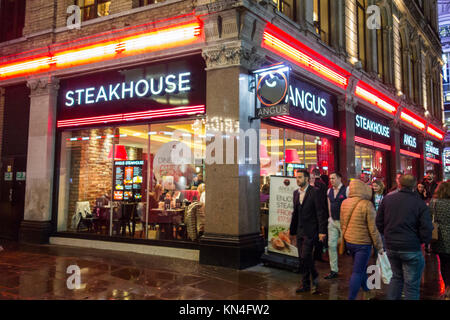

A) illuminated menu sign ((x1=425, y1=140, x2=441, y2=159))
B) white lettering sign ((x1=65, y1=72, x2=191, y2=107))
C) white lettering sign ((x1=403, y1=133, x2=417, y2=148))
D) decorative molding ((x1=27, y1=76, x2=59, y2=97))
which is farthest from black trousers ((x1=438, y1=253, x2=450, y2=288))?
illuminated menu sign ((x1=425, y1=140, x2=441, y2=159))

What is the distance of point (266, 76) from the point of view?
789cm

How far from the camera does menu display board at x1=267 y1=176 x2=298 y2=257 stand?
7.55 metres

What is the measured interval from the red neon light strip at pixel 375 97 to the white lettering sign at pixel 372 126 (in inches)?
29.1

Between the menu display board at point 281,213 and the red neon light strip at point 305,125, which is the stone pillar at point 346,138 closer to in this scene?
the red neon light strip at point 305,125

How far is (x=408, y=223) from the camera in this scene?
4434mm

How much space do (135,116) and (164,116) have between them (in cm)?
94

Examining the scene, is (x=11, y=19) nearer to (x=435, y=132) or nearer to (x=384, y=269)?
(x=384, y=269)

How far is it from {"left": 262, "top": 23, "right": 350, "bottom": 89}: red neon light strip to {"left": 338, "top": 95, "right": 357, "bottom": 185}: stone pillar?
2.02 feet

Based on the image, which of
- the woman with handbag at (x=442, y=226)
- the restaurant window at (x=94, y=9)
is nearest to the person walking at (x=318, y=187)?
the woman with handbag at (x=442, y=226)

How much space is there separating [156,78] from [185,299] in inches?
227

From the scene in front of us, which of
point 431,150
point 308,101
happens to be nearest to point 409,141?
point 431,150

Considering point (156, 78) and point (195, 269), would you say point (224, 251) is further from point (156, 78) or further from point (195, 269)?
point (156, 78)

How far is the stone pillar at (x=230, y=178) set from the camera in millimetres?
7664
